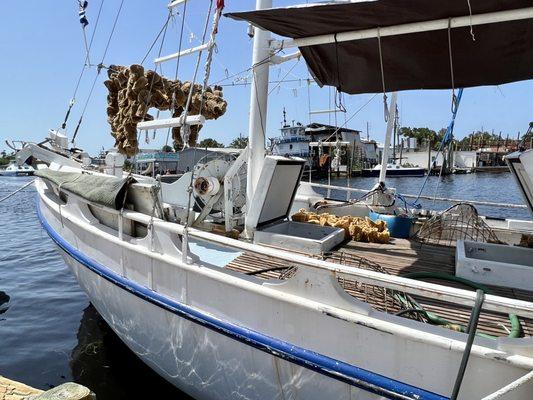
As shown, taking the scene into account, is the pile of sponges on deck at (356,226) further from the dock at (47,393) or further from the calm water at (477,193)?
the calm water at (477,193)

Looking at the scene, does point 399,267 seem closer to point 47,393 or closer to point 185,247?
point 185,247

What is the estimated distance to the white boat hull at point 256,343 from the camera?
7.95 ft

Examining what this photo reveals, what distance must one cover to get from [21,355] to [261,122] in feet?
15.3

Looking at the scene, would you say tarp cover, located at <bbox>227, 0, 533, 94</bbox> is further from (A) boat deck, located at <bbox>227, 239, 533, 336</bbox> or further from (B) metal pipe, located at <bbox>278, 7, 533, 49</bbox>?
(A) boat deck, located at <bbox>227, 239, 533, 336</bbox>

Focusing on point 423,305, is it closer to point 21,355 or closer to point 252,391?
point 252,391

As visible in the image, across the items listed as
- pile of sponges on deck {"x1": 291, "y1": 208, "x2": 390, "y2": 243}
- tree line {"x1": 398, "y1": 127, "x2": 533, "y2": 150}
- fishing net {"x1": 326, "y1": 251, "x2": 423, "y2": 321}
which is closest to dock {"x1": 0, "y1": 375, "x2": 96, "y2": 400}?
fishing net {"x1": 326, "y1": 251, "x2": 423, "y2": 321}

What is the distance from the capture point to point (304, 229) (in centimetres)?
545

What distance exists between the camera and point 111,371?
206 inches

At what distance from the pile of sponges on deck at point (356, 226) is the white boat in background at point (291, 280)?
99 mm

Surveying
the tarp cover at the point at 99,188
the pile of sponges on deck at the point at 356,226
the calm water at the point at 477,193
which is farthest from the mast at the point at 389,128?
the calm water at the point at 477,193

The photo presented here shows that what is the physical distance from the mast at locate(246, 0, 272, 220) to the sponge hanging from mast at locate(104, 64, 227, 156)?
97.6 inches

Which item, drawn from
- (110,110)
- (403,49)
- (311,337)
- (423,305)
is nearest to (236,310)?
(311,337)

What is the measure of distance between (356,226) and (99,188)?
11.2 feet

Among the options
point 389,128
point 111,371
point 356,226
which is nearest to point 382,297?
point 356,226
